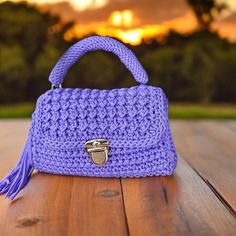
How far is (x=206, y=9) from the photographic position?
297cm

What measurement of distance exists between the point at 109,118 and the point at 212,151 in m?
0.34

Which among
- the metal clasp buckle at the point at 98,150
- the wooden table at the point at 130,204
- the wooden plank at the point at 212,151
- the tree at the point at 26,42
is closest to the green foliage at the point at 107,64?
the tree at the point at 26,42

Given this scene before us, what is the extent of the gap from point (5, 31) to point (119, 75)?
0.66 metres

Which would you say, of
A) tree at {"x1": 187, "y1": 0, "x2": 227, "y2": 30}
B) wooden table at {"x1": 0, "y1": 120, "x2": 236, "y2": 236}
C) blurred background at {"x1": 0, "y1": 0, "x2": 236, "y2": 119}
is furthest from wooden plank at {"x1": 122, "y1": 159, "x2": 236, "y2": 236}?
tree at {"x1": 187, "y1": 0, "x2": 227, "y2": 30}

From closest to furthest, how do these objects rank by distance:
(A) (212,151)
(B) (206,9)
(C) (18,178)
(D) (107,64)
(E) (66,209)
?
(E) (66,209) < (C) (18,178) < (A) (212,151) < (D) (107,64) < (B) (206,9)

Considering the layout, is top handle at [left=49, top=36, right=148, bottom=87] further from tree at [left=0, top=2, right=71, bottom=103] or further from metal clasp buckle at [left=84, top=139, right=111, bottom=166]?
tree at [left=0, top=2, right=71, bottom=103]

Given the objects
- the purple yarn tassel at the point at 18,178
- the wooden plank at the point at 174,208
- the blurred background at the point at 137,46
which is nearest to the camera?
the wooden plank at the point at 174,208

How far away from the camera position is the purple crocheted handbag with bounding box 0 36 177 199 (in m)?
0.79

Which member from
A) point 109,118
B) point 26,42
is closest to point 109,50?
point 109,118

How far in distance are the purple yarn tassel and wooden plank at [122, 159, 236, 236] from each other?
14 cm

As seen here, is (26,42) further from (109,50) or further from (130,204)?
(130,204)

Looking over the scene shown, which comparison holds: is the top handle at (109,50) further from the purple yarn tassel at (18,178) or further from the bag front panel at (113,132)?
the purple yarn tassel at (18,178)

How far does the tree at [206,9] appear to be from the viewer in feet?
9.69

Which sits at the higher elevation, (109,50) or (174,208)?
(109,50)
